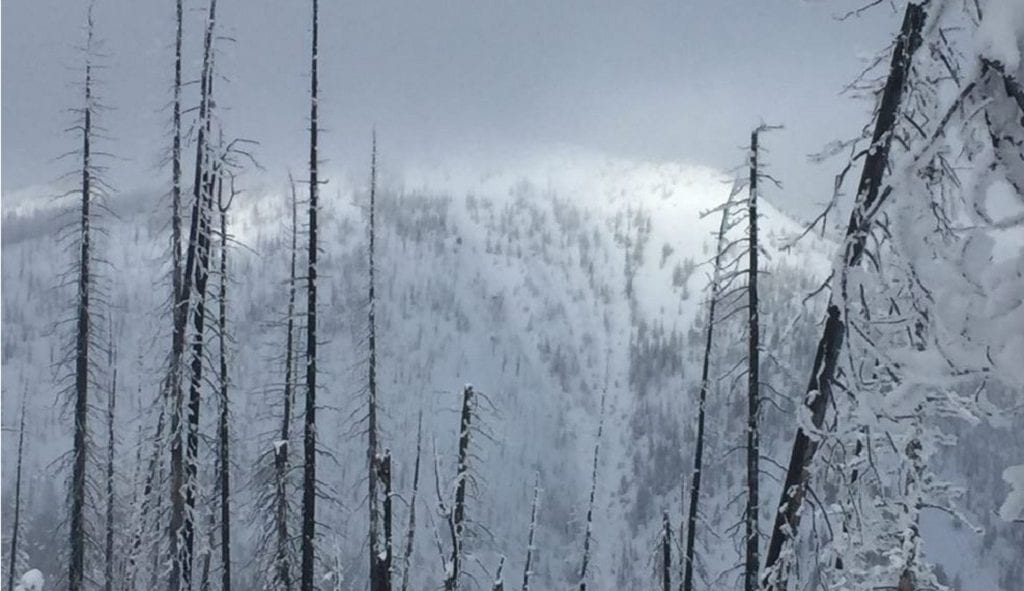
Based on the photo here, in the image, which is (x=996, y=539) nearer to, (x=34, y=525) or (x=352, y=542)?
(x=352, y=542)

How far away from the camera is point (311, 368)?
17812 mm

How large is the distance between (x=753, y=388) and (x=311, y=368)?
9213 mm

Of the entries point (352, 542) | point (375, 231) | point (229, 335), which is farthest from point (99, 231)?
point (352, 542)

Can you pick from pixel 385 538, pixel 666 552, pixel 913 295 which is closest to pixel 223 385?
pixel 385 538

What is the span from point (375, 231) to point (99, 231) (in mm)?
8933

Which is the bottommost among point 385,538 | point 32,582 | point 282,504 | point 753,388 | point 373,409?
point 282,504

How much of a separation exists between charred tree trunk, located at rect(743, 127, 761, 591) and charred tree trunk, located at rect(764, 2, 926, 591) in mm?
6313

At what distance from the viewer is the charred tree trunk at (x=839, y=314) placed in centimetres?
582

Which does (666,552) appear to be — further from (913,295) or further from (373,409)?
(913,295)

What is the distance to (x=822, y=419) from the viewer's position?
6754 mm

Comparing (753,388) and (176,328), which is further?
(176,328)

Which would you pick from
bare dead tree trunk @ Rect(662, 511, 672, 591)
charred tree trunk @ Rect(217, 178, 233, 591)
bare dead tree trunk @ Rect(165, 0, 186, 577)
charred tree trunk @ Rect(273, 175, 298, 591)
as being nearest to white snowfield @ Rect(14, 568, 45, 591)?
bare dead tree trunk @ Rect(165, 0, 186, 577)

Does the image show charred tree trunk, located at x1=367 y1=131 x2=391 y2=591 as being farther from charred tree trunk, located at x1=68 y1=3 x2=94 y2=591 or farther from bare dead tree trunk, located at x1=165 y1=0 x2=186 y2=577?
charred tree trunk, located at x1=68 y1=3 x2=94 y2=591

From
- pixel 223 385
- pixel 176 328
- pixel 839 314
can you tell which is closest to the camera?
pixel 839 314
